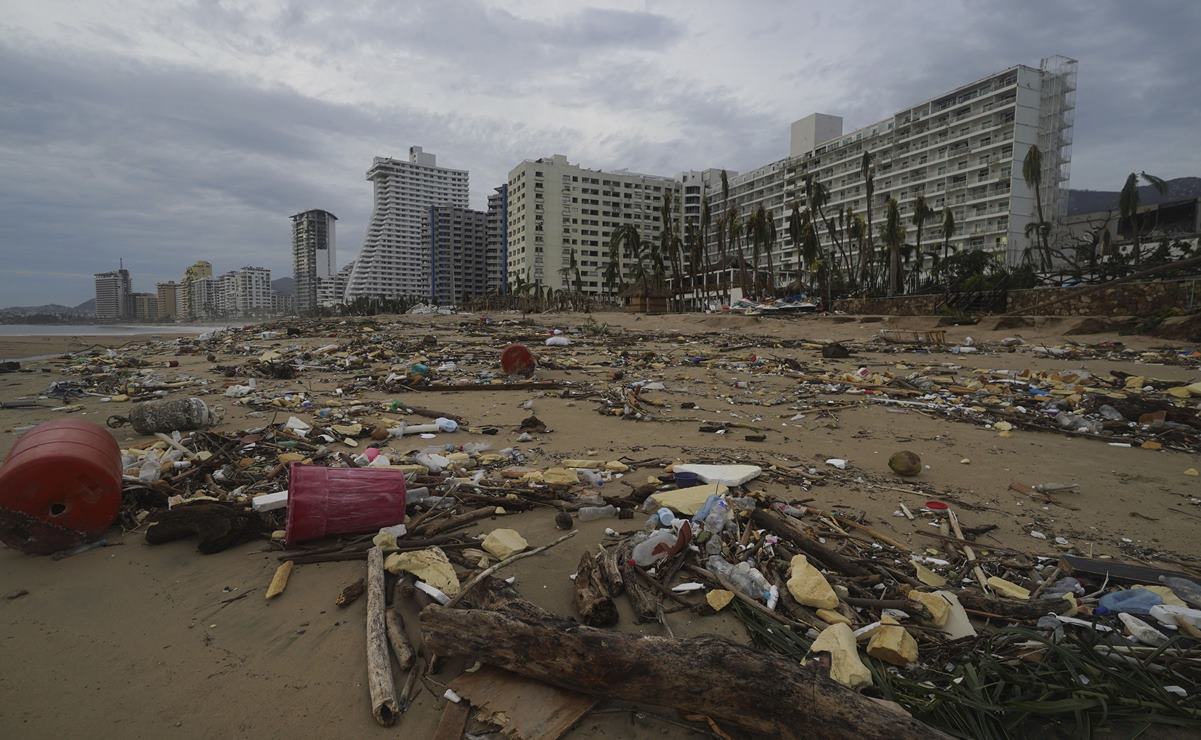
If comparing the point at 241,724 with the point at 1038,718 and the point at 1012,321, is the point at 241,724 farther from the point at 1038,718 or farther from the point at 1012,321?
the point at 1012,321

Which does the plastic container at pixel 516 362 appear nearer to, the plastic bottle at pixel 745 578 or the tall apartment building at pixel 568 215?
the plastic bottle at pixel 745 578

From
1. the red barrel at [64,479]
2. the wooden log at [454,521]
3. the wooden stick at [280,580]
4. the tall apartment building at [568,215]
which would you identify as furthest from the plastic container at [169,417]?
the tall apartment building at [568,215]

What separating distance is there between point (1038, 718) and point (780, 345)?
13252 mm

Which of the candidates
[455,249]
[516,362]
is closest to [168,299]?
[455,249]

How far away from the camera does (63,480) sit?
2.76 metres

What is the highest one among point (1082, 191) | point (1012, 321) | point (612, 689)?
point (1082, 191)

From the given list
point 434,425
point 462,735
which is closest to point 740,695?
point 462,735

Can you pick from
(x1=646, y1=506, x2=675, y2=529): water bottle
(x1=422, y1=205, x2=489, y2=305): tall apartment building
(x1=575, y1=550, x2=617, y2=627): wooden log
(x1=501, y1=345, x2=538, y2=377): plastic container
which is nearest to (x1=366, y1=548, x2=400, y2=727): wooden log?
(x1=575, y1=550, x2=617, y2=627): wooden log

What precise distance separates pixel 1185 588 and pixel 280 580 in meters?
4.12

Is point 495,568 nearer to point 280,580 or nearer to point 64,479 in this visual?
point 280,580

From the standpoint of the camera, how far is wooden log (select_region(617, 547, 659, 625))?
2.29 metres

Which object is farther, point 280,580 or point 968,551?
point 968,551

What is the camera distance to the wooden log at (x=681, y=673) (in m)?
1.55

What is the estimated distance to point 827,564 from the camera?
273 centimetres
